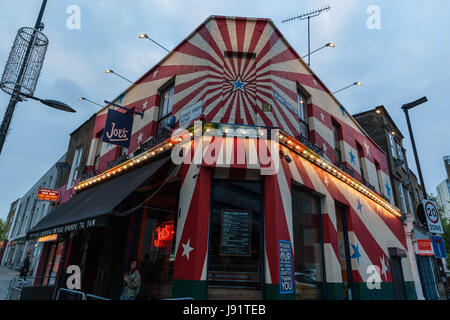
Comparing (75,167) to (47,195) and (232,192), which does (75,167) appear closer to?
(47,195)

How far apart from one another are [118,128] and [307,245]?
8.27 m

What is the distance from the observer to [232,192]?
7.48 metres

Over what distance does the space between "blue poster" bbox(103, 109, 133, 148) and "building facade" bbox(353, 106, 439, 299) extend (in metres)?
15.4

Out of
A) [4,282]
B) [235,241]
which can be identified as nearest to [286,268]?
[235,241]

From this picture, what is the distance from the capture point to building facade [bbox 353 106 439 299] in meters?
16.3

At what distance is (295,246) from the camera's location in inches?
306

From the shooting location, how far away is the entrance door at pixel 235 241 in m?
6.68

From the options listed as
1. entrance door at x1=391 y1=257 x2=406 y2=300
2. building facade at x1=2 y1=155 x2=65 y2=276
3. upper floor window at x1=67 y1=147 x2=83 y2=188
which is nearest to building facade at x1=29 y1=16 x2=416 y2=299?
entrance door at x1=391 y1=257 x2=406 y2=300

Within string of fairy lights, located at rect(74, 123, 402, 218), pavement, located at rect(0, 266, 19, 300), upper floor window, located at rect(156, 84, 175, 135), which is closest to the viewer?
string of fairy lights, located at rect(74, 123, 402, 218)

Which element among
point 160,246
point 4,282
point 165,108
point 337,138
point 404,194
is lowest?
point 4,282

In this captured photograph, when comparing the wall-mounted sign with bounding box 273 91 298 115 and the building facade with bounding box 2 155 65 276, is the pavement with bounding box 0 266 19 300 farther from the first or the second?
the wall-mounted sign with bounding box 273 91 298 115
